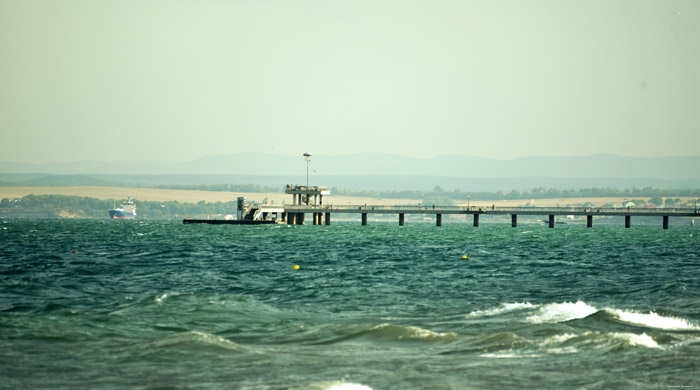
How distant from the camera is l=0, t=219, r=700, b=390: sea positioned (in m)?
20.4

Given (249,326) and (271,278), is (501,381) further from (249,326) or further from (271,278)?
(271,278)

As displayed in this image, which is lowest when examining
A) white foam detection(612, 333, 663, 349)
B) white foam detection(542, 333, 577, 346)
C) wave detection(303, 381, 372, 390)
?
white foam detection(542, 333, 577, 346)

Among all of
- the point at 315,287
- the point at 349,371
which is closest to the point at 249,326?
the point at 349,371

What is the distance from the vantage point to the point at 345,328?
2739 cm

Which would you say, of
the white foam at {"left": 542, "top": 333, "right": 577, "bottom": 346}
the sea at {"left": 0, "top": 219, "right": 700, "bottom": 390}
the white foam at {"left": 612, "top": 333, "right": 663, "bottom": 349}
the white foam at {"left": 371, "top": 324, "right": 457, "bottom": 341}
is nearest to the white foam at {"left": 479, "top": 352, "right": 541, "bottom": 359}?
the sea at {"left": 0, "top": 219, "right": 700, "bottom": 390}

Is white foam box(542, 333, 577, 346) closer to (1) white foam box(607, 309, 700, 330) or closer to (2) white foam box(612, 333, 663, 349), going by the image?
(2) white foam box(612, 333, 663, 349)

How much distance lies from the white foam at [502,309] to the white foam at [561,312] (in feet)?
2.66

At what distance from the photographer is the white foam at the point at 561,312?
97.5ft

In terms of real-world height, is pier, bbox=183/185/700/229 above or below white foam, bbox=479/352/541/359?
below

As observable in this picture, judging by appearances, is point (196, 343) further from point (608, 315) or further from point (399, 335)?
point (608, 315)

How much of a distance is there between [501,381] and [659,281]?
2712 cm

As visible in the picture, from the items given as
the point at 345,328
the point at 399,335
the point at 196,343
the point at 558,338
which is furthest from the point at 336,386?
the point at 558,338

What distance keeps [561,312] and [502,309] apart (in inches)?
86.9

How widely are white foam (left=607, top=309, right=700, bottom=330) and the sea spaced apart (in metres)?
0.09
